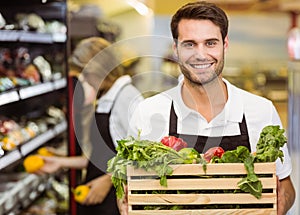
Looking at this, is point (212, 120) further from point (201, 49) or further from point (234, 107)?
point (201, 49)

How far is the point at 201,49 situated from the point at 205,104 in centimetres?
20

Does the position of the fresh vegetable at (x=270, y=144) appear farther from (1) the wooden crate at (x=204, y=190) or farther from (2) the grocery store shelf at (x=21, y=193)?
(2) the grocery store shelf at (x=21, y=193)

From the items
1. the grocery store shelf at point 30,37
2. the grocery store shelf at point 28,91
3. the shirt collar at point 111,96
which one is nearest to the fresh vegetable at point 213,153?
the shirt collar at point 111,96

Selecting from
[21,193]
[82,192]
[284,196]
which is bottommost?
[21,193]

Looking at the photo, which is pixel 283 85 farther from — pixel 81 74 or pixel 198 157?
pixel 198 157

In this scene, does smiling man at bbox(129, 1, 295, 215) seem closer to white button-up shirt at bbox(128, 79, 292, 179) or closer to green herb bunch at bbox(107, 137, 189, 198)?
white button-up shirt at bbox(128, 79, 292, 179)

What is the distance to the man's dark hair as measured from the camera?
2.36 meters

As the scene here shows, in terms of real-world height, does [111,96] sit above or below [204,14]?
below

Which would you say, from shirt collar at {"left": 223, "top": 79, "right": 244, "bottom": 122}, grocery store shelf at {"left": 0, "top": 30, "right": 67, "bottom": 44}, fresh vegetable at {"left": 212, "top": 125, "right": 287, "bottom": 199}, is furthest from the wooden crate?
grocery store shelf at {"left": 0, "top": 30, "right": 67, "bottom": 44}

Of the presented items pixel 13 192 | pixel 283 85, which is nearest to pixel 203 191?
pixel 13 192

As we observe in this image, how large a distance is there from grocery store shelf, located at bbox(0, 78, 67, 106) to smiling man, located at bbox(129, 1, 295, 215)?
141 centimetres

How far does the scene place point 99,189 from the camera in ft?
11.9

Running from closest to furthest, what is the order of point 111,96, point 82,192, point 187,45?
point 187,45
point 111,96
point 82,192

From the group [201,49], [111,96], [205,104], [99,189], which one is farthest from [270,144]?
[99,189]
